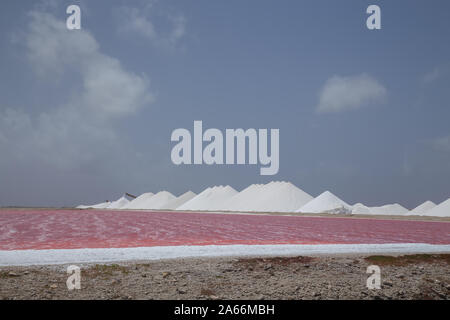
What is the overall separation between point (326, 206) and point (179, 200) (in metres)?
58.6

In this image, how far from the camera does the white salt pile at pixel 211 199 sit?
3411 inches

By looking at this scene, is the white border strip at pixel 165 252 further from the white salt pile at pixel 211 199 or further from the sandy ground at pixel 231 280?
the white salt pile at pixel 211 199

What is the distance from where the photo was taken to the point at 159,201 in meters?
115

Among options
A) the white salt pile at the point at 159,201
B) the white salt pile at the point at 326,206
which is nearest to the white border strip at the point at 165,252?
the white salt pile at the point at 326,206

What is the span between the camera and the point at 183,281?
7.12 metres

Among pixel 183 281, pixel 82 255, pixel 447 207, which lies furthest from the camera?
pixel 447 207

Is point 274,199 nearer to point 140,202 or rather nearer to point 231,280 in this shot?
point 140,202

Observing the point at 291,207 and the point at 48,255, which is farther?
the point at 291,207

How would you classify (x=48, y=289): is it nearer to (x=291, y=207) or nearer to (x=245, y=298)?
(x=245, y=298)

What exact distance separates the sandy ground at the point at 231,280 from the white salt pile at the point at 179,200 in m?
97.3

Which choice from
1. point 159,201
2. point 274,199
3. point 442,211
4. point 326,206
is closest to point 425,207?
point 442,211

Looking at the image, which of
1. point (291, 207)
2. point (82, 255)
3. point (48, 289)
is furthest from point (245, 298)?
point (291, 207)
